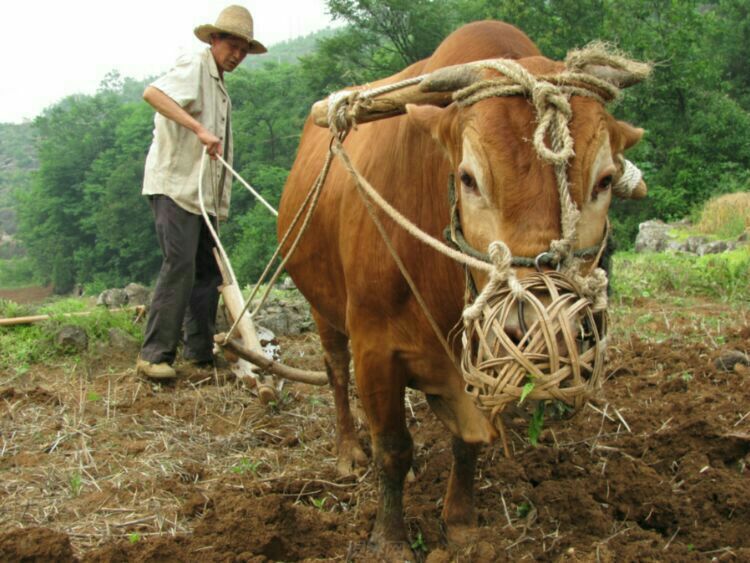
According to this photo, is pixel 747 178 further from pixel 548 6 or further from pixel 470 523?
pixel 470 523

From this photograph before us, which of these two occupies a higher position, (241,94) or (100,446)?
(241,94)

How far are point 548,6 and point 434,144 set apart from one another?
2987 centimetres

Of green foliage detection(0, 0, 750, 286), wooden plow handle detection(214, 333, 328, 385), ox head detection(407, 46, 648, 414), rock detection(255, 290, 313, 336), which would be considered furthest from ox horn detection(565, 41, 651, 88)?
green foliage detection(0, 0, 750, 286)

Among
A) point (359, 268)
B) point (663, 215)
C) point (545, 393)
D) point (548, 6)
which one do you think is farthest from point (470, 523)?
point (548, 6)

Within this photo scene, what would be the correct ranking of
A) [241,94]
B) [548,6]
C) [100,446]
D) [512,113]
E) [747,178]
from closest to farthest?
[512,113]
[100,446]
[747,178]
[548,6]
[241,94]

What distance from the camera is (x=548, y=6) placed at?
29.9 metres

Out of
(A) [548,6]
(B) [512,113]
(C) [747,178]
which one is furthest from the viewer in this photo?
(A) [548,6]

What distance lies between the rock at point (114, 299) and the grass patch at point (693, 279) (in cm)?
457

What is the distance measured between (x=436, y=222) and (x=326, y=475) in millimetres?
1684

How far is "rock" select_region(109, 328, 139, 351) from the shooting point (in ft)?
19.0

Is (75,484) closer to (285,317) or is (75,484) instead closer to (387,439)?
(387,439)

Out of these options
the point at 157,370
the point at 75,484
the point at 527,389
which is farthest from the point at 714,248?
the point at 527,389

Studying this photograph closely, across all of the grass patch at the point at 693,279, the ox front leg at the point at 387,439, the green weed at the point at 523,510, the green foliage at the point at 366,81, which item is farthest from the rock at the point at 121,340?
the green foliage at the point at 366,81

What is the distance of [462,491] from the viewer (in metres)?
3.17
